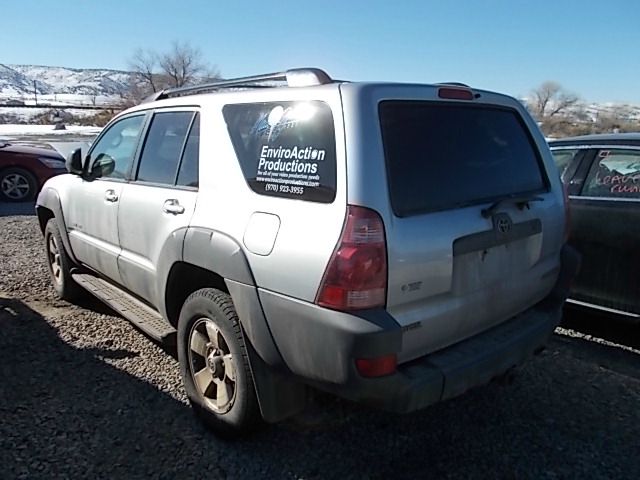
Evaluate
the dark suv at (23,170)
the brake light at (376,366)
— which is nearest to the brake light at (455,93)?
the brake light at (376,366)

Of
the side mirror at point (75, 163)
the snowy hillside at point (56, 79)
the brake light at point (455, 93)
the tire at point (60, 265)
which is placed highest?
the snowy hillside at point (56, 79)

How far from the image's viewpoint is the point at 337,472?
2.52 metres

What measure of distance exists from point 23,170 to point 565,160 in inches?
389

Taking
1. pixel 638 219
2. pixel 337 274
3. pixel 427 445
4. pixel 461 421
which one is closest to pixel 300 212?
pixel 337 274

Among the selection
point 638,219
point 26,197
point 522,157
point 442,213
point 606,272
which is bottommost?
point 26,197

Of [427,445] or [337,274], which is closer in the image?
[337,274]

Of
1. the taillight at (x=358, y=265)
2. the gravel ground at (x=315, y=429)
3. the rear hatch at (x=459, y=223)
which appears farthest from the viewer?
the gravel ground at (x=315, y=429)

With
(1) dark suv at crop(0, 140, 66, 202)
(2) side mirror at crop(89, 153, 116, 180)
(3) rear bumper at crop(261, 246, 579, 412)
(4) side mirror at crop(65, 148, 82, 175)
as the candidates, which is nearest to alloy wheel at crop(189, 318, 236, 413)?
(3) rear bumper at crop(261, 246, 579, 412)

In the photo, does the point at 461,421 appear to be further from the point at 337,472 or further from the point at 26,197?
the point at 26,197

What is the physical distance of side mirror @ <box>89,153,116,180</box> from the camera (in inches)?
156

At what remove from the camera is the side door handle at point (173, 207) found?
9.55 ft

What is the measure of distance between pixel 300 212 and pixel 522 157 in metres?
1.50

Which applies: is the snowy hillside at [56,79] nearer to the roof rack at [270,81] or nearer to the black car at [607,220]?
the roof rack at [270,81]

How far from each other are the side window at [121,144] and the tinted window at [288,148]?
1.38m
